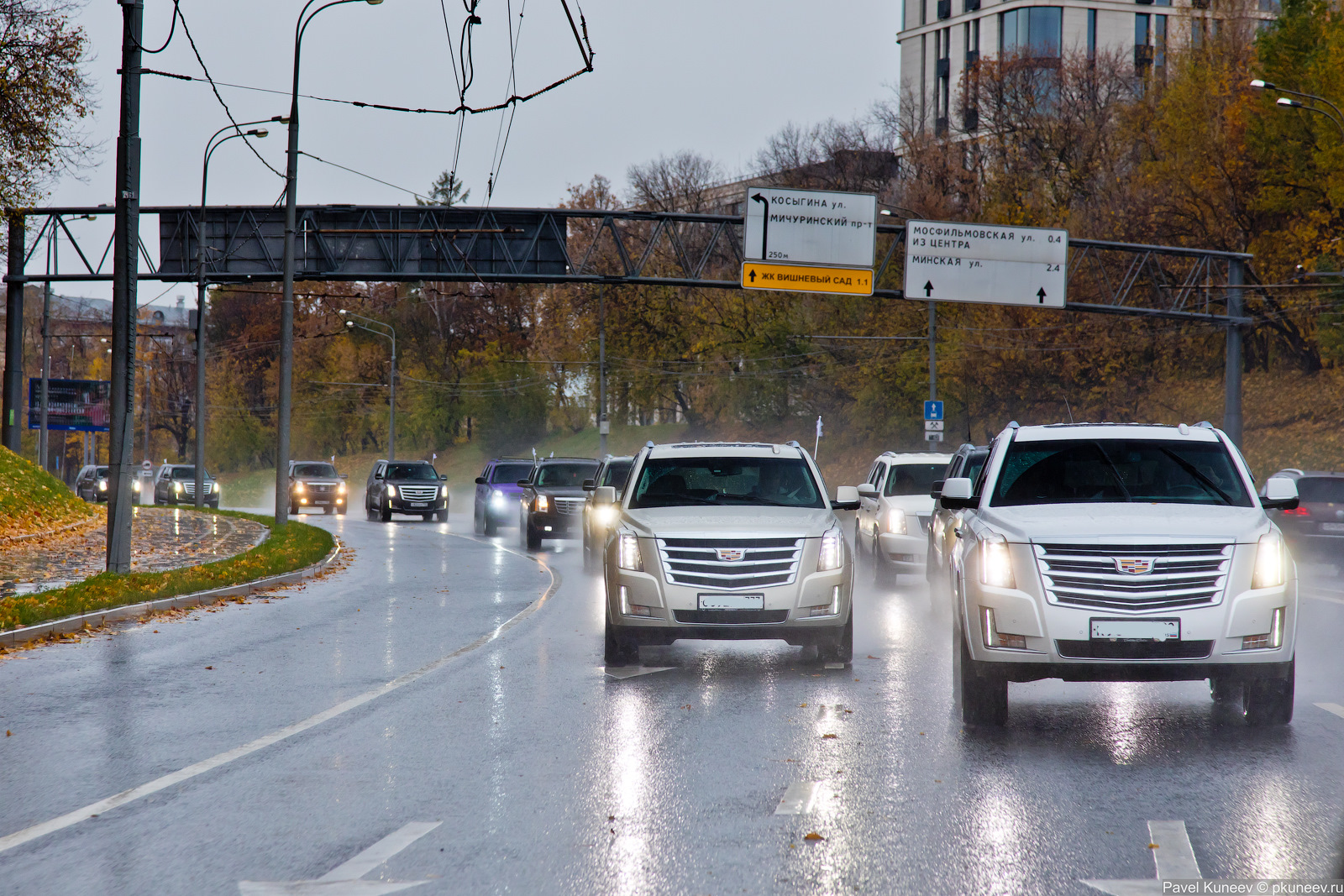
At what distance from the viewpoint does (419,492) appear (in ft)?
140

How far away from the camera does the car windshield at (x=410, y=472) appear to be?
43.3 meters

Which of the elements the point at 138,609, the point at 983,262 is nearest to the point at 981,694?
the point at 138,609

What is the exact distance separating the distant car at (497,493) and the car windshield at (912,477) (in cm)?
1573

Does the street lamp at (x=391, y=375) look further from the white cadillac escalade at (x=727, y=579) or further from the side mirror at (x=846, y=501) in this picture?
the white cadillac escalade at (x=727, y=579)

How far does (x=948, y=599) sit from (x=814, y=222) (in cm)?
1944

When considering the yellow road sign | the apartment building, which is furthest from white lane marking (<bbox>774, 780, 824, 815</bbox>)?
the apartment building

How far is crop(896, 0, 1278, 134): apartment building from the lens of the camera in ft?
250

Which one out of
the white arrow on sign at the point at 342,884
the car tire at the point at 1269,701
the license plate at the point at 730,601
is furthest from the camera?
the license plate at the point at 730,601

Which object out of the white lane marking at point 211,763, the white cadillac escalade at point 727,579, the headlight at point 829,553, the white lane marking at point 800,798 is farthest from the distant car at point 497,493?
the white lane marking at point 800,798

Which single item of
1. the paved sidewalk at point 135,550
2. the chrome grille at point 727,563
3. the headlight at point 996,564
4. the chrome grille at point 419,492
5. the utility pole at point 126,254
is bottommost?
the paved sidewalk at point 135,550

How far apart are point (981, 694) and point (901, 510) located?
36.5 feet

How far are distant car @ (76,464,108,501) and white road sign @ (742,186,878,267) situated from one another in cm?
3476

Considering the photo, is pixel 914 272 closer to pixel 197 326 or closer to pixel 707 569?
pixel 197 326

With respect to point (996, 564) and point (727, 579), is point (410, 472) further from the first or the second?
point (996, 564)
